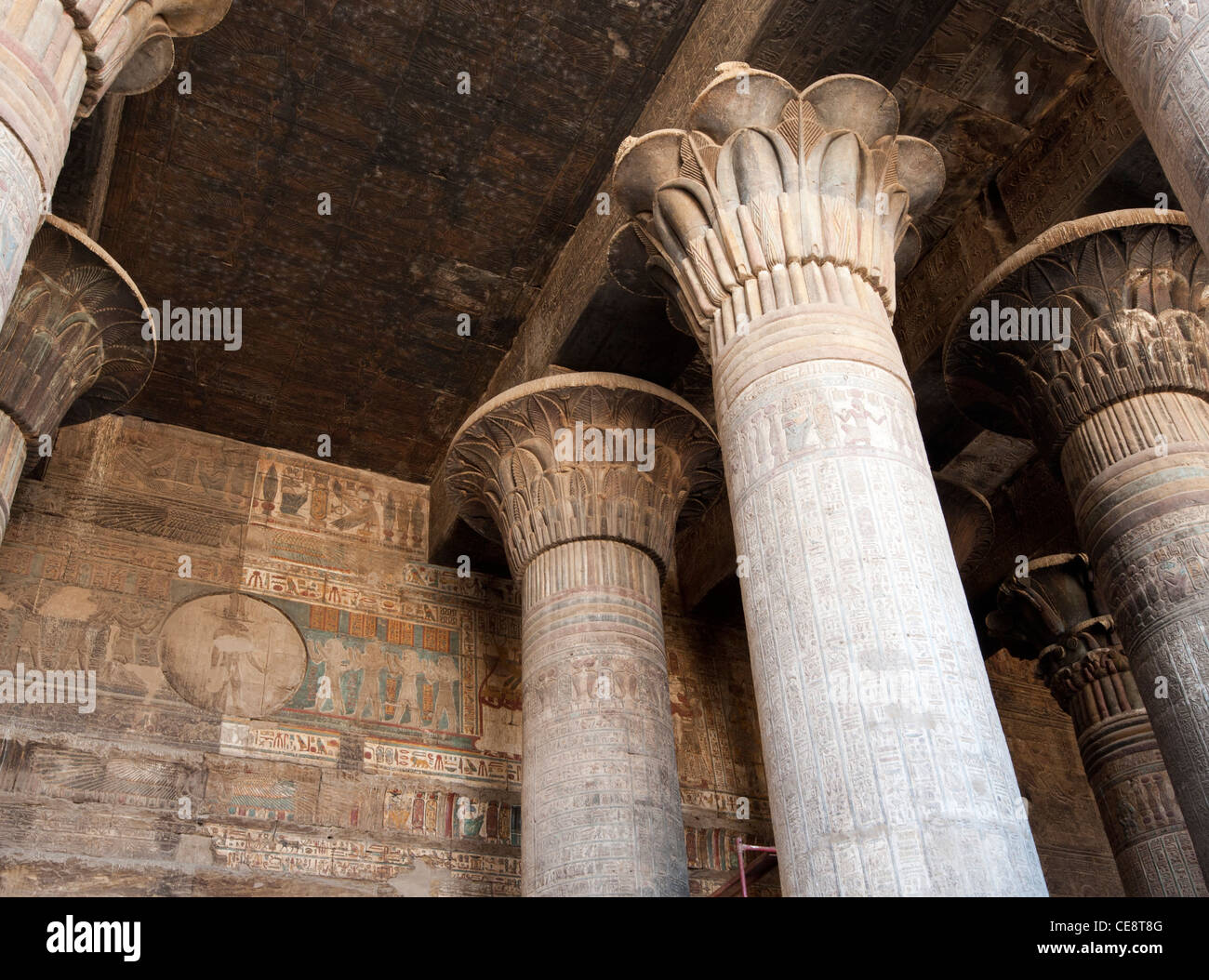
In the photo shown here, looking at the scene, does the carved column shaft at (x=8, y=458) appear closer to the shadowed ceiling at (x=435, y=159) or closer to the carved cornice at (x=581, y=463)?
the shadowed ceiling at (x=435, y=159)

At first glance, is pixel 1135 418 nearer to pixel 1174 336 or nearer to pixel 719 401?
pixel 1174 336

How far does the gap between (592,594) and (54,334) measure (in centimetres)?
324

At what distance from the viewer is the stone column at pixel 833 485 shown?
367 centimetres

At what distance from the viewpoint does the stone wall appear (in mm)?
7305

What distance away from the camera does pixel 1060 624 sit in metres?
8.98

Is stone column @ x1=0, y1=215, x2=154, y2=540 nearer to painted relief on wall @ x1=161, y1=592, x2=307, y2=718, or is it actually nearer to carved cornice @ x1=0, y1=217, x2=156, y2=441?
carved cornice @ x1=0, y1=217, x2=156, y2=441

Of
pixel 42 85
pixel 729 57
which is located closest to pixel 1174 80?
pixel 729 57

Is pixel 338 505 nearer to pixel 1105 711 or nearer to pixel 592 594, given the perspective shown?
pixel 592 594

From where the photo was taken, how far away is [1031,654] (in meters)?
9.37

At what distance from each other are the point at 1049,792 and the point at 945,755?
7.62 metres

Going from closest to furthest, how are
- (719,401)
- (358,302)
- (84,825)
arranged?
(719,401), (84,825), (358,302)
